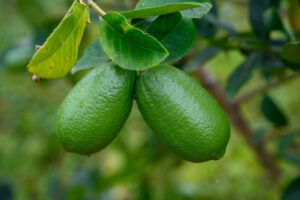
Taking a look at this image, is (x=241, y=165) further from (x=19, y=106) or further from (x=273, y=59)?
(x=19, y=106)

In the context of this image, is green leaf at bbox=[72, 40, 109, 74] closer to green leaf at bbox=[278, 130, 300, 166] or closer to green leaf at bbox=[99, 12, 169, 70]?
green leaf at bbox=[99, 12, 169, 70]

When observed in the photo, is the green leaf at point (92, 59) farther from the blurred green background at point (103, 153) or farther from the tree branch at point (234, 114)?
the tree branch at point (234, 114)

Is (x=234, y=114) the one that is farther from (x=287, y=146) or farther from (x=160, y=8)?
(x=160, y=8)

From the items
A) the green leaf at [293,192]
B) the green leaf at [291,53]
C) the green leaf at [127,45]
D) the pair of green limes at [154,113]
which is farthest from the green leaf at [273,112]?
the green leaf at [127,45]

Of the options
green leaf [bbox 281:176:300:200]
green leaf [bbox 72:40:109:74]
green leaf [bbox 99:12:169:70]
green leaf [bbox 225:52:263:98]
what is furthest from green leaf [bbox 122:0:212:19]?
green leaf [bbox 281:176:300:200]

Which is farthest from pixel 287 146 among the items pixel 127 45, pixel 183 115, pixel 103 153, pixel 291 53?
pixel 103 153

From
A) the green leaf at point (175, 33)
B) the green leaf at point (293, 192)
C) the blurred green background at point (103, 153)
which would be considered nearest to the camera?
the green leaf at point (175, 33)

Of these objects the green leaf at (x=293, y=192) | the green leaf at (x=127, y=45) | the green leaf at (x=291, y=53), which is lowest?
the green leaf at (x=293, y=192)

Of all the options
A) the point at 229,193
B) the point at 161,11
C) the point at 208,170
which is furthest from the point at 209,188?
the point at 161,11
